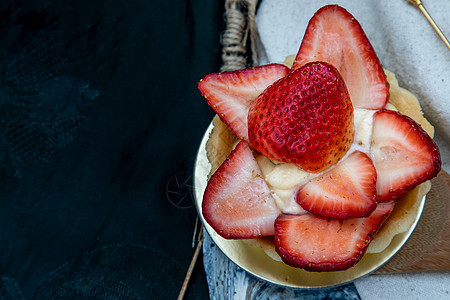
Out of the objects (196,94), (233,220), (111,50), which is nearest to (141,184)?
(196,94)

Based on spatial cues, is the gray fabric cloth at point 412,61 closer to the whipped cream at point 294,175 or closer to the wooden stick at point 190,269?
the whipped cream at point 294,175

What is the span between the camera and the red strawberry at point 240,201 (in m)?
0.80

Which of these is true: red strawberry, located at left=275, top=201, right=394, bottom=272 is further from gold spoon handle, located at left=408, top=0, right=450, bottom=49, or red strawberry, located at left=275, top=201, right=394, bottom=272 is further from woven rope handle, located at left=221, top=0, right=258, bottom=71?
woven rope handle, located at left=221, top=0, right=258, bottom=71

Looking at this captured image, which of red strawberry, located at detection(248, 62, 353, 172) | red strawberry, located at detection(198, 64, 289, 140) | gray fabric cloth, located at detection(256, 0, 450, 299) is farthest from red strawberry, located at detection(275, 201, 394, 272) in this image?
gray fabric cloth, located at detection(256, 0, 450, 299)

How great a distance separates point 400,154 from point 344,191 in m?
0.13

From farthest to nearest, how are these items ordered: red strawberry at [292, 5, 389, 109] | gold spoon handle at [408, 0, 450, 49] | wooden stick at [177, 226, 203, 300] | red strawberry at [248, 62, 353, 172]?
1. wooden stick at [177, 226, 203, 300]
2. gold spoon handle at [408, 0, 450, 49]
3. red strawberry at [292, 5, 389, 109]
4. red strawberry at [248, 62, 353, 172]

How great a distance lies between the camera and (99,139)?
4.22 ft

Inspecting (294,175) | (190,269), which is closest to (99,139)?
(190,269)

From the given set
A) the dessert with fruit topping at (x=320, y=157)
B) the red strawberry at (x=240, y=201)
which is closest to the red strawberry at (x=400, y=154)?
the dessert with fruit topping at (x=320, y=157)

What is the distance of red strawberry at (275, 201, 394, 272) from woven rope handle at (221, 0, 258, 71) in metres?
0.62

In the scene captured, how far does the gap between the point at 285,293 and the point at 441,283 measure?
0.40 m

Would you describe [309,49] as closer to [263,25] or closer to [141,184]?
[263,25]

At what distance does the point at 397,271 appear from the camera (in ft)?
3.31

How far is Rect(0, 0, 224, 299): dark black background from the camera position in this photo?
4.09 feet
